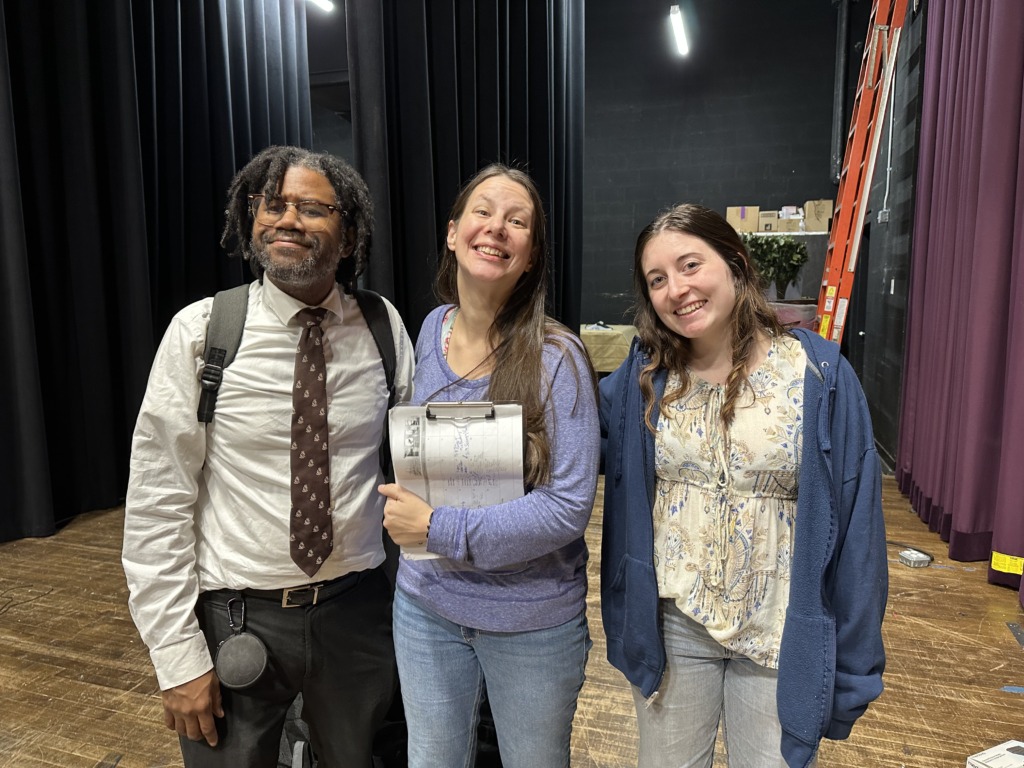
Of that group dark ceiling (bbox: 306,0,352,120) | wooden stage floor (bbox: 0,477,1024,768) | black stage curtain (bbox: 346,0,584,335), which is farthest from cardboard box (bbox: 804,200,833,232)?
dark ceiling (bbox: 306,0,352,120)

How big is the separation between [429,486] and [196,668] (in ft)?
1.72

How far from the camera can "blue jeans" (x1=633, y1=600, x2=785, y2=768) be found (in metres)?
1.10

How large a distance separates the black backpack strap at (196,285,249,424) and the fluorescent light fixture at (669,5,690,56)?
723 cm

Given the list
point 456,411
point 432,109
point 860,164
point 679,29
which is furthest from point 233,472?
point 679,29

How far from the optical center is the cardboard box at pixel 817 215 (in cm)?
696

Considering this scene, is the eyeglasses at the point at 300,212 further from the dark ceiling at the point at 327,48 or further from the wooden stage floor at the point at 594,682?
the dark ceiling at the point at 327,48

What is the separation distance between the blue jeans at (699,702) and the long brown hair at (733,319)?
36 cm

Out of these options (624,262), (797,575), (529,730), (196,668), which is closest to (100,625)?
(196,668)

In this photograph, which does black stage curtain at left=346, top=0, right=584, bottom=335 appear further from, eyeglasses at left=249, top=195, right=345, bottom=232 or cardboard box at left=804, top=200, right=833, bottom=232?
cardboard box at left=804, top=200, right=833, bottom=232

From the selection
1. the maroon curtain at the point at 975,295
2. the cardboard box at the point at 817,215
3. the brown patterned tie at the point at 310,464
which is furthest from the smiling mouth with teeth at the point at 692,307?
the cardboard box at the point at 817,215

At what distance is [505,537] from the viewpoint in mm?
967

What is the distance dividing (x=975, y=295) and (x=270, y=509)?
324cm

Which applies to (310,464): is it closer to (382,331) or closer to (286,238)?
(382,331)

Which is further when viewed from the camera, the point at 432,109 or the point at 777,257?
the point at 777,257
